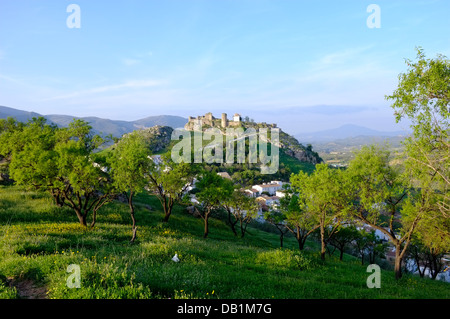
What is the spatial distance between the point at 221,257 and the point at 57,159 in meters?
18.4

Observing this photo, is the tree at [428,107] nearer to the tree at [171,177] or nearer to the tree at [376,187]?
the tree at [376,187]

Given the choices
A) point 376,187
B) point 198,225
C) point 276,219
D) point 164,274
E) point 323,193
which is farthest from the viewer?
point 198,225

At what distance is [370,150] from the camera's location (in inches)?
854

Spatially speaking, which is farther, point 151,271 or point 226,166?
point 226,166

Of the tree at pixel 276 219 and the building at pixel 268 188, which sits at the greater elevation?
the tree at pixel 276 219

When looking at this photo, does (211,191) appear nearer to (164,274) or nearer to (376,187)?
(376,187)

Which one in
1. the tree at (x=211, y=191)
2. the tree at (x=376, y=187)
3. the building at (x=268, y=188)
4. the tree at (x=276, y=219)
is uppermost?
the tree at (x=376, y=187)

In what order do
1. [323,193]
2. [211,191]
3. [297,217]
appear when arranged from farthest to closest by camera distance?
[211,191], [297,217], [323,193]

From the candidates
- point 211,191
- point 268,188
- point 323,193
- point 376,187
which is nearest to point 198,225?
point 211,191

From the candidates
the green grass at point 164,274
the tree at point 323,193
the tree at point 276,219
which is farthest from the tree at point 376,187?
the tree at point 276,219

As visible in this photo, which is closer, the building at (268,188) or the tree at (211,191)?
the tree at (211,191)
